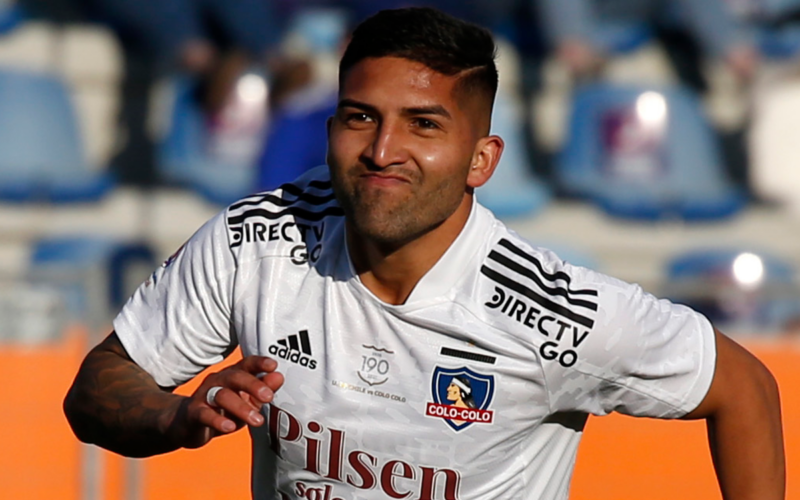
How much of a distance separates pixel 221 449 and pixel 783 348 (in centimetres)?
255

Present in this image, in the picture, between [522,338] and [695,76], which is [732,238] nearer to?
[695,76]

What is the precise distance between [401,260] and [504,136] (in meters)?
5.72

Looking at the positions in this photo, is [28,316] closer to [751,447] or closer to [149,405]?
[149,405]

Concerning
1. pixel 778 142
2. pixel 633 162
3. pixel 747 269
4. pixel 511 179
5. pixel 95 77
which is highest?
pixel 95 77

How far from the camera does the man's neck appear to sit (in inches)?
110

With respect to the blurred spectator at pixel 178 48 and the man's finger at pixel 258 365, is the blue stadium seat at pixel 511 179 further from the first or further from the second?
the man's finger at pixel 258 365

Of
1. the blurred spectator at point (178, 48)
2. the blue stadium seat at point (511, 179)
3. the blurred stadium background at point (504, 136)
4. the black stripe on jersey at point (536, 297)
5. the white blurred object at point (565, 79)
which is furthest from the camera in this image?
the white blurred object at point (565, 79)

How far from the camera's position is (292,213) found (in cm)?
297

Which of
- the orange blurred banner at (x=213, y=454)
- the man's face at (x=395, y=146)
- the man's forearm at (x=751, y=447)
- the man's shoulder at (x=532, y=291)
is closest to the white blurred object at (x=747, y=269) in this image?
the orange blurred banner at (x=213, y=454)

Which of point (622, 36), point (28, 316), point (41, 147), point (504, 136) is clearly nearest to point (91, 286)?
point (28, 316)

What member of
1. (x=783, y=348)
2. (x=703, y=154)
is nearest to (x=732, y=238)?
(x=703, y=154)

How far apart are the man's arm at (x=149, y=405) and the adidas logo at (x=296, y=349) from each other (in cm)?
27

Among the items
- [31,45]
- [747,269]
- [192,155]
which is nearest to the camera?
[747,269]

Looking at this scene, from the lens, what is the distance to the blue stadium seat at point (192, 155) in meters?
8.14
